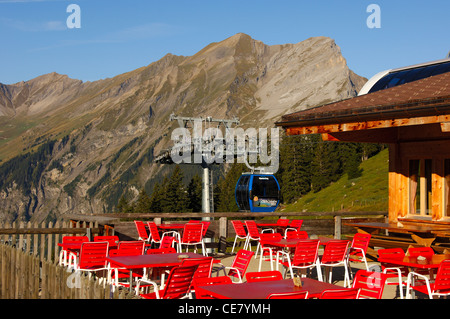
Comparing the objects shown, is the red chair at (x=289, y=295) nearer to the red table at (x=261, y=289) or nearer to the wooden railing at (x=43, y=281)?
the red table at (x=261, y=289)

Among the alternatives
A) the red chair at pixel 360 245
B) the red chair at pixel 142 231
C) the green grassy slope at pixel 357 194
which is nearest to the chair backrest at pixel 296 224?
the red chair at pixel 142 231

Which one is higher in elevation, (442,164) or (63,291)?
(442,164)

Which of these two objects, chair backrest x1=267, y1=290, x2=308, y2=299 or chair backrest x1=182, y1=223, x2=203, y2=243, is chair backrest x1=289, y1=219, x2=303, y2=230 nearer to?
chair backrest x1=182, y1=223, x2=203, y2=243

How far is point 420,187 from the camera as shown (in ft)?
42.4

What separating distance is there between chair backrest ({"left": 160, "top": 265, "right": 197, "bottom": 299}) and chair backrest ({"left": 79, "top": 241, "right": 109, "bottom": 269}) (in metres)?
2.75

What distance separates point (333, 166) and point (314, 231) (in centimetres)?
8338

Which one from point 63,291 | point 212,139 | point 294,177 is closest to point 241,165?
point 294,177

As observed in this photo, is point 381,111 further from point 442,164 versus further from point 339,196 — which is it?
point 339,196

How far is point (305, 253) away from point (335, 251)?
2.18 ft

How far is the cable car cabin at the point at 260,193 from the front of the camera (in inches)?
1361

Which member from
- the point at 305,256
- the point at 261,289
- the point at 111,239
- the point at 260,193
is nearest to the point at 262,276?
the point at 261,289

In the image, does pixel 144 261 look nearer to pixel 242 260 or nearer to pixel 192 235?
pixel 242 260

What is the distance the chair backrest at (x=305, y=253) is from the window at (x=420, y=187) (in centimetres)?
473
